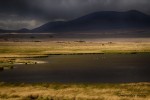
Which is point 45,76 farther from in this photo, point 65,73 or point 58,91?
point 58,91

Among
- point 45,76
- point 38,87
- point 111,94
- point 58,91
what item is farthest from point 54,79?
point 111,94

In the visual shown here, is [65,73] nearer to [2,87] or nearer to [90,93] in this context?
[2,87]

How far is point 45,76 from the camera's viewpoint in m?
57.5

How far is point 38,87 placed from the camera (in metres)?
42.5

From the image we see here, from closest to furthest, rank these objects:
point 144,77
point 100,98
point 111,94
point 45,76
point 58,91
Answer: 1. point 100,98
2. point 111,94
3. point 58,91
4. point 144,77
5. point 45,76

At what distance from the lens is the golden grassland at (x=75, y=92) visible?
35.0 meters

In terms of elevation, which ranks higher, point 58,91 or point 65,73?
point 65,73

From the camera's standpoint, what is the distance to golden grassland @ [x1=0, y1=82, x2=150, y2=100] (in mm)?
34969

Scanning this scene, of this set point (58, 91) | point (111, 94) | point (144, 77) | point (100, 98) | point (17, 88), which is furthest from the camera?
point (144, 77)

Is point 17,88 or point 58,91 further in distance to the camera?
point 17,88

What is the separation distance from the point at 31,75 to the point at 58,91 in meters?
21.0

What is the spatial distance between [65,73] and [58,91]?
21.7 metres

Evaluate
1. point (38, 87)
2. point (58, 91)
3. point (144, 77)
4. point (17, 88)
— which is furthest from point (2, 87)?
point (144, 77)

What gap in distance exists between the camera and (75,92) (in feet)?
126
